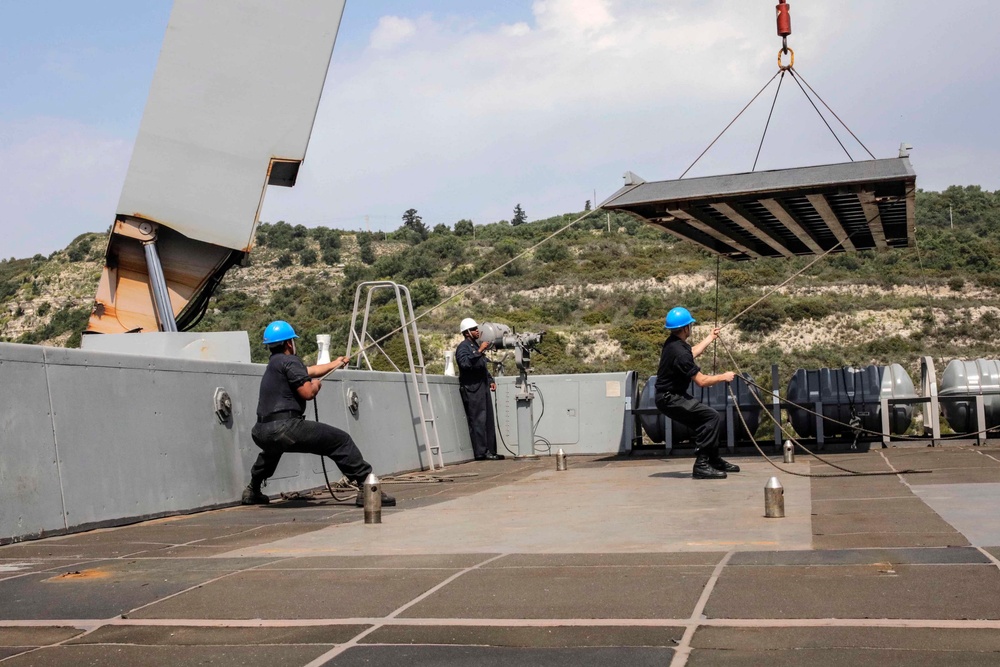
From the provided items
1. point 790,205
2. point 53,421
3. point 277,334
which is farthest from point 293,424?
point 790,205

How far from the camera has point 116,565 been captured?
272 inches

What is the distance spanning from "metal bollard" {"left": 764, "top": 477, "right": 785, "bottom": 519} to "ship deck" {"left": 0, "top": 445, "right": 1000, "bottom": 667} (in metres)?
0.11

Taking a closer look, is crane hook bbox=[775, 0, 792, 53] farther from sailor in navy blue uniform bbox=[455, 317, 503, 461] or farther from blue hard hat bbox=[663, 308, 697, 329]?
sailor in navy blue uniform bbox=[455, 317, 503, 461]

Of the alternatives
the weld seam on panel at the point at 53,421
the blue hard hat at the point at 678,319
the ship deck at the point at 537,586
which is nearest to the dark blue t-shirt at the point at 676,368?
the blue hard hat at the point at 678,319

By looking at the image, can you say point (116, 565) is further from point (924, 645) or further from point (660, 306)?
point (660, 306)

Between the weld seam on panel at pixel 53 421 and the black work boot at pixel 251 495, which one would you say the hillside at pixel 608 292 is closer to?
the black work boot at pixel 251 495

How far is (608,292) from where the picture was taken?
62.8 metres

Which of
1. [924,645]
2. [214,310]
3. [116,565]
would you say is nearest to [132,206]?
[116,565]

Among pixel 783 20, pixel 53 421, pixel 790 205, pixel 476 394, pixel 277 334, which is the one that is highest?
pixel 783 20

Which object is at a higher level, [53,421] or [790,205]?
[790,205]

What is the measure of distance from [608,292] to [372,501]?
5456cm

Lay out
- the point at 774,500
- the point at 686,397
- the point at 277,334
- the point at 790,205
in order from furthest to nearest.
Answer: the point at 790,205 → the point at 686,397 → the point at 277,334 → the point at 774,500

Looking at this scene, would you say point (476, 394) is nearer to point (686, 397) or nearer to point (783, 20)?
point (686, 397)

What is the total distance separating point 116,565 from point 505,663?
3.64m
